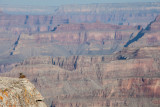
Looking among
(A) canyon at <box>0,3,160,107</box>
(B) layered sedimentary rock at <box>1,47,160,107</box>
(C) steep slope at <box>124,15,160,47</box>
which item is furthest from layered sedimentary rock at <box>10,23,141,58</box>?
(B) layered sedimentary rock at <box>1,47,160,107</box>

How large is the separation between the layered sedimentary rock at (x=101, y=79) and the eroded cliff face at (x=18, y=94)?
51499 mm

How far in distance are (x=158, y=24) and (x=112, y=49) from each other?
21432 mm

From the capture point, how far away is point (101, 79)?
3295 inches

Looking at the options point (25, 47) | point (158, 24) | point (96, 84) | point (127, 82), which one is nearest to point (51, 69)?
point (96, 84)

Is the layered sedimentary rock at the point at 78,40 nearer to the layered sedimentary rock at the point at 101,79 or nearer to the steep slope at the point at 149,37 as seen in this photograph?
the steep slope at the point at 149,37

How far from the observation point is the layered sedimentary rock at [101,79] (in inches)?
2603

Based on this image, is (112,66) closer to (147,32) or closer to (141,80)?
(141,80)

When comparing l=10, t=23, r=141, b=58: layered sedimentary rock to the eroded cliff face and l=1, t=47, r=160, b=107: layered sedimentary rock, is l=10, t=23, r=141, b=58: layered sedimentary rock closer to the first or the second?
l=1, t=47, r=160, b=107: layered sedimentary rock

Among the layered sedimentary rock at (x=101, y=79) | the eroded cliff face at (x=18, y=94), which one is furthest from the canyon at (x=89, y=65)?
the eroded cliff face at (x=18, y=94)

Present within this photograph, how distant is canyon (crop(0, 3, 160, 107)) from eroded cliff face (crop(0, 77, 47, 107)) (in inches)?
4.3

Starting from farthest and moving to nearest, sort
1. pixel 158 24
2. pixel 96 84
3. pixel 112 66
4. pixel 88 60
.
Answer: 1. pixel 158 24
2. pixel 88 60
3. pixel 112 66
4. pixel 96 84

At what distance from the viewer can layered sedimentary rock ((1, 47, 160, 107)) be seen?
217 feet

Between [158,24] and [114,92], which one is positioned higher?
[158,24]

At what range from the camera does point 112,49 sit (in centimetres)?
15538
